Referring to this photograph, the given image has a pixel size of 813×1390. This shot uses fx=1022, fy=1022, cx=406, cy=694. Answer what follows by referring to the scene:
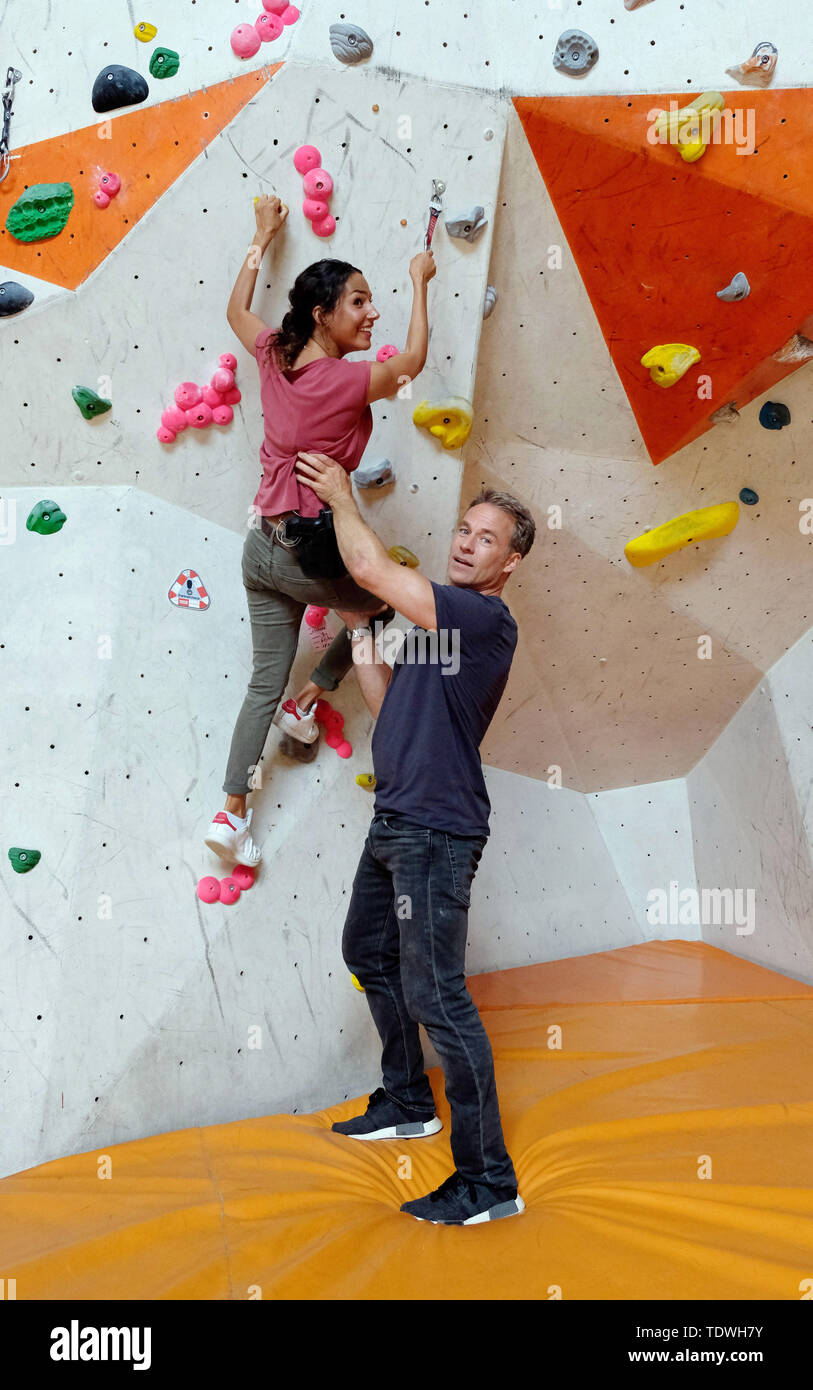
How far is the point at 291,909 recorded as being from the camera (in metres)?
2.82

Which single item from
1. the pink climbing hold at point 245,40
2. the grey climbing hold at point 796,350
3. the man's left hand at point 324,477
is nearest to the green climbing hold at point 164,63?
the pink climbing hold at point 245,40

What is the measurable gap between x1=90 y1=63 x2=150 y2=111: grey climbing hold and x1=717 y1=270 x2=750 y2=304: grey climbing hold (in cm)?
163

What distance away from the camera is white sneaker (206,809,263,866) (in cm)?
A: 261

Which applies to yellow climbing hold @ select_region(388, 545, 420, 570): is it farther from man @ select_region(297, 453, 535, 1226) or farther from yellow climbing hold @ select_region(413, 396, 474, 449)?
man @ select_region(297, 453, 535, 1226)

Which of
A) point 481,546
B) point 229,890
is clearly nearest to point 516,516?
point 481,546

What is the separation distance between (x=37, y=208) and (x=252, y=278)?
59 centimetres

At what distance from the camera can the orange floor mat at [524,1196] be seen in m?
1.80

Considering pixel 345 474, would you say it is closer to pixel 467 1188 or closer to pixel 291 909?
pixel 291 909

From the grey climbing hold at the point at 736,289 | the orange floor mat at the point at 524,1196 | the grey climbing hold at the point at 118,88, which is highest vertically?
the grey climbing hold at the point at 118,88

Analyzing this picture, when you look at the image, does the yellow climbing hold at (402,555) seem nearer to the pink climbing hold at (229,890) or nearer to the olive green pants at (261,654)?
the olive green pants at (261,654)

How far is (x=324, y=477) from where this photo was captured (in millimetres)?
2270

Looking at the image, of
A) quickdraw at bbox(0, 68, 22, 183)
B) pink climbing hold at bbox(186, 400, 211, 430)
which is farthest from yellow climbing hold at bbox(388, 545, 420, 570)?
quickdraw at bbox(0, 68, 22, 183)

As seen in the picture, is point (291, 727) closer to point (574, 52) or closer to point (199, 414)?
point (199, 414)
